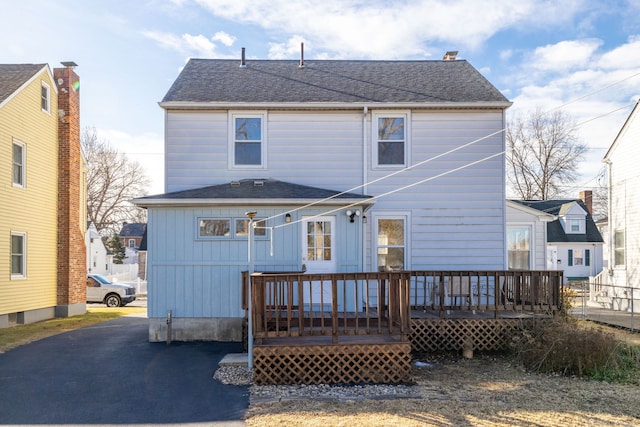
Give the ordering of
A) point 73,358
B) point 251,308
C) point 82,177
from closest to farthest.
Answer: point 251,308 → point 73,358 → point 82,177

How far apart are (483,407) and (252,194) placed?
21.4ft

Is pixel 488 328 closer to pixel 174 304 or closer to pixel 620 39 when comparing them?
pixel 174 304

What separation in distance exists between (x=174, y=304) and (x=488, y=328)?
21.9ft

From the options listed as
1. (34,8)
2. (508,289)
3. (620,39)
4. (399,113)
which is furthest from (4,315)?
(620,39)

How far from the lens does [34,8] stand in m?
11.1

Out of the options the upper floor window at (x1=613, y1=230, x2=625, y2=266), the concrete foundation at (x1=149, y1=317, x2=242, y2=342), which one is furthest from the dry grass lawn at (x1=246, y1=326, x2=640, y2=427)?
the upper floor window at (x1=613, y1=230, x2=625, y2=266)

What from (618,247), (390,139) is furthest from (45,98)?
(618,247)

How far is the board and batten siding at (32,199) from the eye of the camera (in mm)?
13469

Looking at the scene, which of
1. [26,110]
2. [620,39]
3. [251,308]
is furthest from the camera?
[26,110]

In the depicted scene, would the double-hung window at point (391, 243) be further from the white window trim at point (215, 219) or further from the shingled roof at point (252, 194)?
the white window trim at point (215, 219)

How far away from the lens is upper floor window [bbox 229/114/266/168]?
39.9 feet

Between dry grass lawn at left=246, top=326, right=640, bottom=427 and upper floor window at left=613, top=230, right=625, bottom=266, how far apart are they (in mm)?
11960

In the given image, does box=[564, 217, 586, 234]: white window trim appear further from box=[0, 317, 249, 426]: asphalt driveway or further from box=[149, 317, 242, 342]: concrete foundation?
box=[0, 317, 249, 426]: asphalt driveway

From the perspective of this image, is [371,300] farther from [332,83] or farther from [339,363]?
[332,83]
